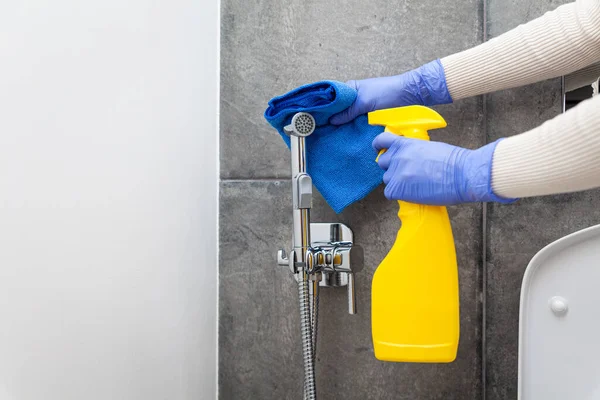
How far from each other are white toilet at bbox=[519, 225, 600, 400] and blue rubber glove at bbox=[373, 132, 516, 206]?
5.5 inches

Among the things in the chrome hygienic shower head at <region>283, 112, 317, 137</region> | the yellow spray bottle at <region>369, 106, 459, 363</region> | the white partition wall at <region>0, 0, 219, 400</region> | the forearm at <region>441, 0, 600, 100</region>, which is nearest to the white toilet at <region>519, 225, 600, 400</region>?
the yellow spray bottle at <region>369, 106, 459, 363</region>

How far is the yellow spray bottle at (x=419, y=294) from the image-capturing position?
0.75 metres

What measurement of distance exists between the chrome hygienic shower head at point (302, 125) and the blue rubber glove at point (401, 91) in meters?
0.06

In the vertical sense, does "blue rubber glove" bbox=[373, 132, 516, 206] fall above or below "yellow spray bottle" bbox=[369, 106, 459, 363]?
above

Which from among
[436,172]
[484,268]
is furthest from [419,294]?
[484,268]

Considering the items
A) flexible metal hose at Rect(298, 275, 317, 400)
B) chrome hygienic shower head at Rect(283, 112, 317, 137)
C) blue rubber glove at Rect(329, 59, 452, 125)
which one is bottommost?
flexible metal hose at Rect(298, 275, 317, 400)

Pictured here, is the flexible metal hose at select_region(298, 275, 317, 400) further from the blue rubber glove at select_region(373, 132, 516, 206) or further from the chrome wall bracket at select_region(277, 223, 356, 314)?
the blue rubber glove at select_region(373, 132, 516, 206)

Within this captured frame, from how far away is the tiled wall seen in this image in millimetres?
956

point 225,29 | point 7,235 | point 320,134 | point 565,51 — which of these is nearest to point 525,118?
point 565,51

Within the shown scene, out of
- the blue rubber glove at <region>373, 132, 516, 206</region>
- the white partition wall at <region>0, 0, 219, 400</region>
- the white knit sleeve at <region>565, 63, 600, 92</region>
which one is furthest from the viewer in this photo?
the white knit sleeve at <region>565, 63, 600, 92</region>

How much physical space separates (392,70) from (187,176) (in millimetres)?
A: 451

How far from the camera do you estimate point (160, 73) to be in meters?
0.88

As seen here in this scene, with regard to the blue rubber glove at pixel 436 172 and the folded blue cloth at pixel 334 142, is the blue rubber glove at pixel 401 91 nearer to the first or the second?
the folded blue cloth at pixel 334 142

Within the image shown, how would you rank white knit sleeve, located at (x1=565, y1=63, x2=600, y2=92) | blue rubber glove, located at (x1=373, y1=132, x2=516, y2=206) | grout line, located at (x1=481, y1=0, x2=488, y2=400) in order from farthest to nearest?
grout line, located at (x1=481, y1=0, x2=488, y2=400), white knit sleeve, located at (x1=565, y1=63, x2=600, y2=92), blue rubber glove, located at (x1=373, y1=132, x2=516, y2=206)
